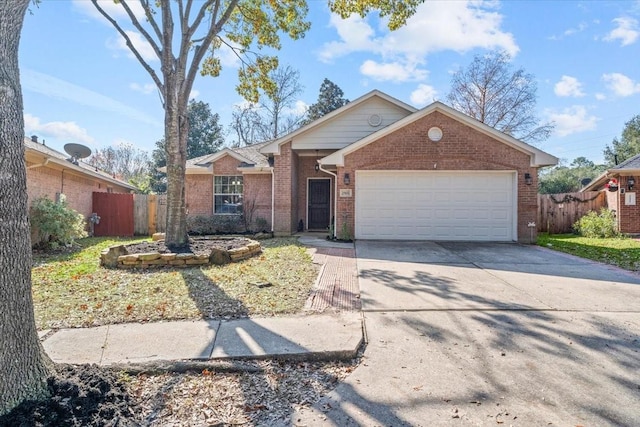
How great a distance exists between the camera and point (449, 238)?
440 inches

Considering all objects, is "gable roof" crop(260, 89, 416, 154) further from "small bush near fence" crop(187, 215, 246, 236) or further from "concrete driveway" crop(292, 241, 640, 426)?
"concrete driveway" crop(292, 241, 640, 426)

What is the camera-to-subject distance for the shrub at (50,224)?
9.73 m

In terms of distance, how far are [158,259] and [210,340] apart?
4216 mm

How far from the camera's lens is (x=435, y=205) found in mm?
11172

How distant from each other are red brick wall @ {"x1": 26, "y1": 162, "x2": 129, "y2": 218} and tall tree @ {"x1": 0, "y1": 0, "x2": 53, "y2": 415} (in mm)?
8253

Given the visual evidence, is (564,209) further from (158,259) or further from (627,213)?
(158,259)

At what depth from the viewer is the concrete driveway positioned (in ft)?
8.01

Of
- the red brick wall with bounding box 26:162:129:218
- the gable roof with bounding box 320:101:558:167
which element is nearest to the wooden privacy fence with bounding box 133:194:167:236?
the red brick wall with bounding box 26:162:129:218

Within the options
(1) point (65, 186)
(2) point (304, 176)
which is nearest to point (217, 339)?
(2) point (304, 176)

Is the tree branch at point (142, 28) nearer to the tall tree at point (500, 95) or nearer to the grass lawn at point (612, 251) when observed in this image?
the grass lawn at point (612, 251)

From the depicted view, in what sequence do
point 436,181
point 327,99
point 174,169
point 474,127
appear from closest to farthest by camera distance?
point 174,169
point 474,127
point 436,181
point 327,99

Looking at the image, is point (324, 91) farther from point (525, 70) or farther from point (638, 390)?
point (638, 390)

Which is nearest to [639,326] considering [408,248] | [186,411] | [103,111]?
[186,411]

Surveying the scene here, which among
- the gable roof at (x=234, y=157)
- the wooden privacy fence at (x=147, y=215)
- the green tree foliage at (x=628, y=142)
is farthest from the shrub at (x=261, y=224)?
the green tree foliage at (x=628, y=142)
